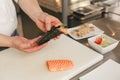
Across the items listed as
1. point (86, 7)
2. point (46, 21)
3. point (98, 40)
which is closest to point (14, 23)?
point (46, 21)

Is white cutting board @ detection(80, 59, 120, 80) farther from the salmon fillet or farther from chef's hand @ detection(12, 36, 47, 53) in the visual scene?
chef's hand @ detection(12, 36, 47, 53)

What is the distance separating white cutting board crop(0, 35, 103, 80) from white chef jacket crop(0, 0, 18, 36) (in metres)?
0.14

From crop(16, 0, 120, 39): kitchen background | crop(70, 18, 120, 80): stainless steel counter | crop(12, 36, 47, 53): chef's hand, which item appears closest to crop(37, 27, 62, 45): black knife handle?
crop(12, 36, 47, 53): chef's hand

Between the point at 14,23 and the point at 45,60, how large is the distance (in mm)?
321

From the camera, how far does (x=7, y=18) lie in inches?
38.2

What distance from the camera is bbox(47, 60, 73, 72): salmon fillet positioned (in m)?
0.75

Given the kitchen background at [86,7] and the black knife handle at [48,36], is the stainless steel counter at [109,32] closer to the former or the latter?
the kitchen background at [86,7]

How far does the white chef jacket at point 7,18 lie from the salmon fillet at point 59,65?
34cm

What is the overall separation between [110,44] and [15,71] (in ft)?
1.44

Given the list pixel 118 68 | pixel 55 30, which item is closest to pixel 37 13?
pixel 55 30

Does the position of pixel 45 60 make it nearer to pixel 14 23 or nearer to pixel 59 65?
pixel 59 65

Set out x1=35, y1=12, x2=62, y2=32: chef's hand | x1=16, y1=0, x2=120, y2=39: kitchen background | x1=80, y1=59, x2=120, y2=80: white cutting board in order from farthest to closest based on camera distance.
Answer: x1=16, y1=0, x2=120, y2=39: kitchen background
x1=35, y1=12, x2=62, y2=32: chef's hand
x1=80, y1=59, x2=120, y2=80: white cutting board

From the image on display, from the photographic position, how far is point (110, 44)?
0.88 m

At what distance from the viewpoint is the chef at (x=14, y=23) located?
2.66 feet
